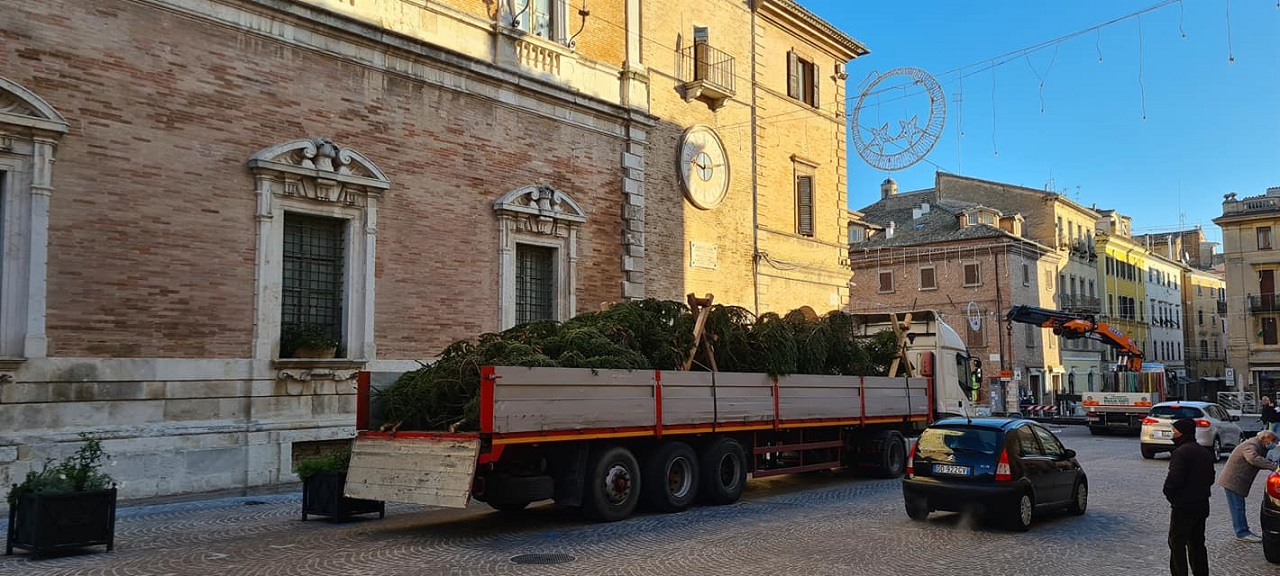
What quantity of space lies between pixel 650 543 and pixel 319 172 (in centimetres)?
870

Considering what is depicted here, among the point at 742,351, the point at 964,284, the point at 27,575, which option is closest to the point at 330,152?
the point at 742,351

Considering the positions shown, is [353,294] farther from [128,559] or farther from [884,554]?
[884,554]

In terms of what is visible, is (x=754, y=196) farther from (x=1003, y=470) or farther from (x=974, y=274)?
(x=974, y=274)

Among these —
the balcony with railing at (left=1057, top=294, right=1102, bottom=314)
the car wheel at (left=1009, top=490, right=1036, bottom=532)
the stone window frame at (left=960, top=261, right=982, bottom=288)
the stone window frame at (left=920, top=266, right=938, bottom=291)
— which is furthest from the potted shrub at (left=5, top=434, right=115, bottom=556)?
the balcony with railing at (left=1057, top=294, right=1102, bottom=314)

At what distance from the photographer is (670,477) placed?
12648 mm

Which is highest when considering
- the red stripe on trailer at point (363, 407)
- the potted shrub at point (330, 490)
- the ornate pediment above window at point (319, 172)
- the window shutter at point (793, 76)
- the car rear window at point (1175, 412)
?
the window shutter at point (793, 76)

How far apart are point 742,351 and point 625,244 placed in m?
7.59

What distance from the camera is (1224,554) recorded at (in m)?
10.0

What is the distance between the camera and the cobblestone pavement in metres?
9.01

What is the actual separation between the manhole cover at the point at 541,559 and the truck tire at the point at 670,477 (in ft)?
9.31

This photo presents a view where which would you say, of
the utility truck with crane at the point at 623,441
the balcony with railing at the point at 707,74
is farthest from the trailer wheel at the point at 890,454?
the balcony with railing at the point at 707,74

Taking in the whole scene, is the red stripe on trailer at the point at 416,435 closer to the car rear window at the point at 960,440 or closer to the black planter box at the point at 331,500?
the black planter box at the point at 331,500

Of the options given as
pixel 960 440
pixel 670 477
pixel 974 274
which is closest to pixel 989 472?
pixel 960 440

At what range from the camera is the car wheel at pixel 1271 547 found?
30.9ft
